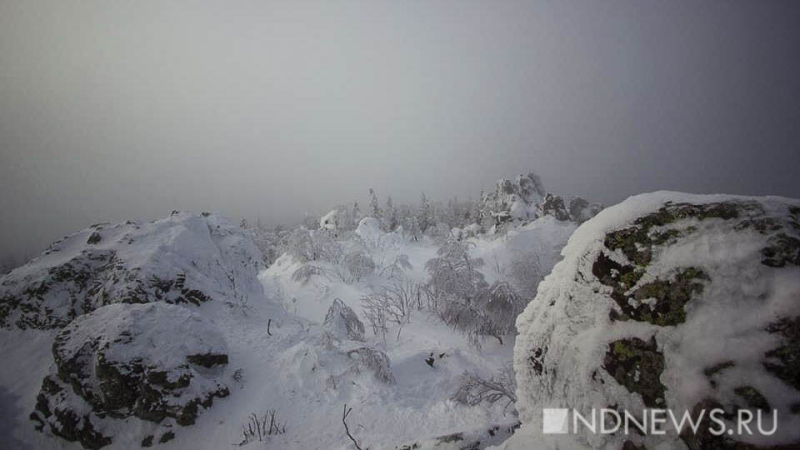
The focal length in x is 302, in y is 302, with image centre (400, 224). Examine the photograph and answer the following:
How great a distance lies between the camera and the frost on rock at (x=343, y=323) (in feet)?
28.0

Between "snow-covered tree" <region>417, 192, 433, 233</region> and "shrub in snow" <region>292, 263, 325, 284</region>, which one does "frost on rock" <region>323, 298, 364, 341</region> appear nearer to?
"shrub in snow" <region>292, 263, 325, 284</region>

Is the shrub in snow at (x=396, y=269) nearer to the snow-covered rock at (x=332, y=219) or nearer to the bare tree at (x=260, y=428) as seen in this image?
the bare tree at (x=260, y=428)

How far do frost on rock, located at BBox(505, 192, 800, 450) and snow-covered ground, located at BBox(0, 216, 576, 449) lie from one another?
49.9 inches

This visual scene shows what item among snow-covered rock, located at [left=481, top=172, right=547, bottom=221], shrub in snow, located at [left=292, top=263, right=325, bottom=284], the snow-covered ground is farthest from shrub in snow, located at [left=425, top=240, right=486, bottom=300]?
snow-covered rock, located at [left=481, top=172, right=547, bottom=221]

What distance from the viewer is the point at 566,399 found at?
2.01 m

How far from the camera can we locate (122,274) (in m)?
8.17

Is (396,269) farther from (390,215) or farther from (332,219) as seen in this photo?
(390,215)

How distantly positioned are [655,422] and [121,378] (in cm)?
763

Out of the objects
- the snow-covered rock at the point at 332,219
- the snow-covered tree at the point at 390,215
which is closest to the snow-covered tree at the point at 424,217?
the snow-covered tree at the point at 390,215

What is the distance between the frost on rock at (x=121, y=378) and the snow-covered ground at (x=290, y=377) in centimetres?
23

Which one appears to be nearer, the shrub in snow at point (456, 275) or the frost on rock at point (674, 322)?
the frost on rock at point (674, 322)

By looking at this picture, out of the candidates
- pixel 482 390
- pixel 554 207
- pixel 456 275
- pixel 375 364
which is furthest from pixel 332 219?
pixel 482 390

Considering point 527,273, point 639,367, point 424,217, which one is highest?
point 639,367

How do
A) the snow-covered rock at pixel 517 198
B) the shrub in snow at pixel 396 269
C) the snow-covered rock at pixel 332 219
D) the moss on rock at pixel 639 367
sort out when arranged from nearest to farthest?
the moss on rock at pixel 639 367
the shrub in snow at pixel 396 269
the snow-covered rock at pixel 332 219
the snow-covered rock at pixel 517 198
